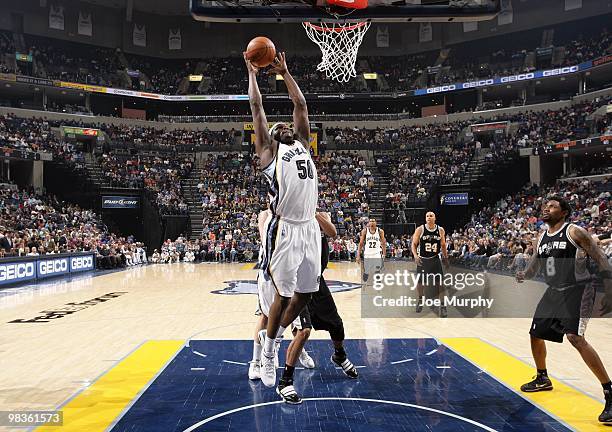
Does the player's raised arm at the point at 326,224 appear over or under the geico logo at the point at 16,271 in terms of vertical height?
over

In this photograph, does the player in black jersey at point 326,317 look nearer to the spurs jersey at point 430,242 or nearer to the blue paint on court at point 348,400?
the blue paint on court at point 348,400

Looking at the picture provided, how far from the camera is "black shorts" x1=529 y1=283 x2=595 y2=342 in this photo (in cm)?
423

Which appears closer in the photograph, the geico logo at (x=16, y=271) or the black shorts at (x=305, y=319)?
the black shorts at (x=305, y=319)

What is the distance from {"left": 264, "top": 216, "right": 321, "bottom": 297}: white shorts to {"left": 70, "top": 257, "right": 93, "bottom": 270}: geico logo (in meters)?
15.5

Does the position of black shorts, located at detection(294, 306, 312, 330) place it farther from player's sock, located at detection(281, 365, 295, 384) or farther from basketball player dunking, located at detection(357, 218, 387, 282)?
basketball player dunking, located at detection(357, 218, 387, 282)

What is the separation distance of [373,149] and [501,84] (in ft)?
29.7

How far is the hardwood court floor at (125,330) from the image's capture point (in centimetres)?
517

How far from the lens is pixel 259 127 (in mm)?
4168

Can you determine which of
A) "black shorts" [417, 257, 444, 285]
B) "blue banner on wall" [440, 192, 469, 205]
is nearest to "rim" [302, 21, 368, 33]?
"black shorts" [417, 257, 444, 285]

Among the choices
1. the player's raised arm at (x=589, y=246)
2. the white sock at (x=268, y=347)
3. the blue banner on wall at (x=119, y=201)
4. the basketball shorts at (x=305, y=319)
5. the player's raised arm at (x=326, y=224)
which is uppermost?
the blue banner on wall at (x=119, y=201)

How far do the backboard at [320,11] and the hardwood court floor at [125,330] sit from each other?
5257mm

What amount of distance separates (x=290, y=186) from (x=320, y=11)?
19.1ft

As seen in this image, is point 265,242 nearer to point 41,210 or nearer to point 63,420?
point 63,420

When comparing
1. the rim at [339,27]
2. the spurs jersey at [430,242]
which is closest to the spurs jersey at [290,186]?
the spurs jersey at [430,242]
